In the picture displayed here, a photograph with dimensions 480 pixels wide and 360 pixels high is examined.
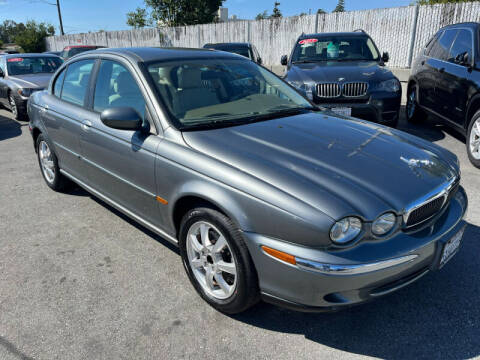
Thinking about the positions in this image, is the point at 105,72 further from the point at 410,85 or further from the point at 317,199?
the point at 410,85

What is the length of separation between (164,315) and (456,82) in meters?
5.44

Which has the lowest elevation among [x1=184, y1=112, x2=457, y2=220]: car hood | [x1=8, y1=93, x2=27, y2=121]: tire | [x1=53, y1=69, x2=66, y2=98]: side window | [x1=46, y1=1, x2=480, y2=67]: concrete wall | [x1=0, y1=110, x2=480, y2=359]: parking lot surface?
[x1=0, y1=110, x2=480, y2=359]: parking lot surface

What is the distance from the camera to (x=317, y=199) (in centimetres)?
200

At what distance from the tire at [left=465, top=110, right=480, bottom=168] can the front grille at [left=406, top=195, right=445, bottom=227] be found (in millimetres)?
3362

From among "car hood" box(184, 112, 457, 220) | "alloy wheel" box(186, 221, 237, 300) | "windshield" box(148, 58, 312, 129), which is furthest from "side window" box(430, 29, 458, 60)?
"alloy wheel" box(186, 221, 237, 300)

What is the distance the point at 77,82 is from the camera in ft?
12.7

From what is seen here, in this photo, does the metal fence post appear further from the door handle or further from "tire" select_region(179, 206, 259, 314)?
"tire" select_region(179, 206, 259, 314)

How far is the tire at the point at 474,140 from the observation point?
5148mm

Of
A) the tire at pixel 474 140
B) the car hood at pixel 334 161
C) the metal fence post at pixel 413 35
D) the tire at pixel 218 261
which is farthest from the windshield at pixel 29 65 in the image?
the metal fence post at pixel 413 35

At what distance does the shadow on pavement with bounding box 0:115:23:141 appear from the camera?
805 cm

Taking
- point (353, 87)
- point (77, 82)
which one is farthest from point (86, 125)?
point (353, 87)

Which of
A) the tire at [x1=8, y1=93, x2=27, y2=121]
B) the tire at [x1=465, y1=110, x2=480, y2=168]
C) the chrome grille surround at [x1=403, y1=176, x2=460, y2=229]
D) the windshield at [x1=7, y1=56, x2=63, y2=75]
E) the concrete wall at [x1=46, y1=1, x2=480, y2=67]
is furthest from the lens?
the concrete wall at [x1=46, y1=1, x2=480, y2=67]

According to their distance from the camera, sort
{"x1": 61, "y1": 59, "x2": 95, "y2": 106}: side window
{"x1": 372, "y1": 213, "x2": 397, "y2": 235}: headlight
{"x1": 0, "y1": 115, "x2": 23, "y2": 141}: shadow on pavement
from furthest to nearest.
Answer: {"x1": 0, "y1": 115, "x2": 23, "y2": 141}: shadow on pavement < {"x1": 61, "y1": 59, "x2": 95, "y2": 106}: side window < {"x1": 372, "y1": 213, "x2": 397, "y2": 235}: headlight

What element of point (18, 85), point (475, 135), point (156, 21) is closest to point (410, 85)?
point (475, 135)
